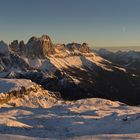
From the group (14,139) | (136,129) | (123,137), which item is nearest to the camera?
(14,139)

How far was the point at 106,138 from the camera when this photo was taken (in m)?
132

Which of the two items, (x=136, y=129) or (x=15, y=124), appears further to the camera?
(x=15, y=124)

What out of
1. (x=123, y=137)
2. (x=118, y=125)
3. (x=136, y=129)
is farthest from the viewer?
(x=118, y=125)

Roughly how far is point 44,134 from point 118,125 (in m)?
48.0

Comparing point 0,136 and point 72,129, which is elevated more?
point 0,136

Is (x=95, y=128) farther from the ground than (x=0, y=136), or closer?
closer

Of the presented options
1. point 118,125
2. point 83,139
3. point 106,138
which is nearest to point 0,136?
point 83,139

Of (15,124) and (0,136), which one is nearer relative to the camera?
(0,136)

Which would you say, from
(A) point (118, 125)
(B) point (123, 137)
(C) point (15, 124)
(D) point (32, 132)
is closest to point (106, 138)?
(B) point (123, 137)

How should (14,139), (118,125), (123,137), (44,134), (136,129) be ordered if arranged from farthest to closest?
(118,125), (136,129), (44,134), (123,137), (14,139)

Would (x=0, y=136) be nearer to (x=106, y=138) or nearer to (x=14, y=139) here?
(x=14, y=139)

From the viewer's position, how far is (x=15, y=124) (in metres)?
198

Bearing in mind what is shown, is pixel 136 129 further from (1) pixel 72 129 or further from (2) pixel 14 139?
(2) pixel 14 139

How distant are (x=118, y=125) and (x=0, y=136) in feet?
271
